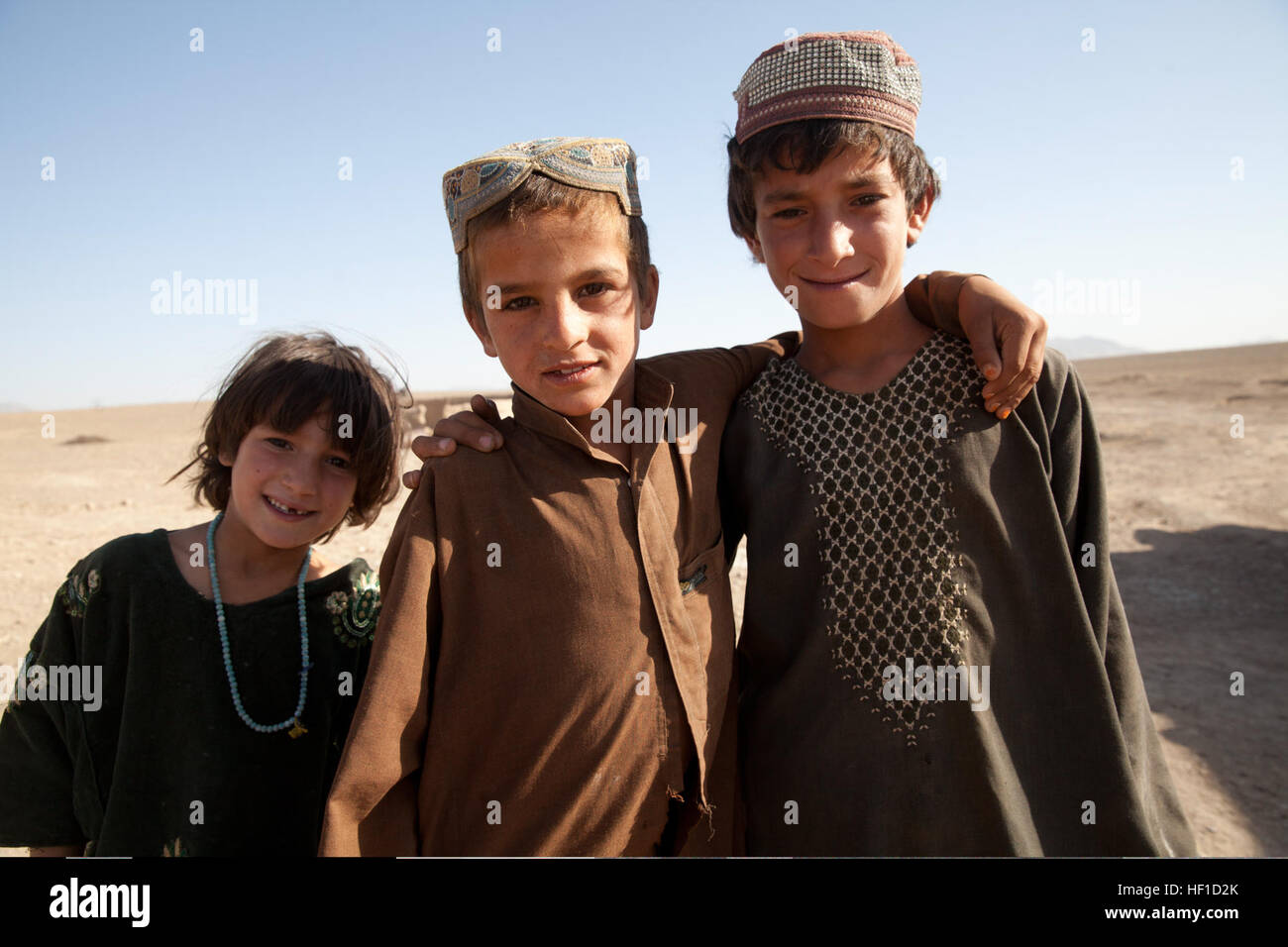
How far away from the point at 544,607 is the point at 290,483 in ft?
3.08

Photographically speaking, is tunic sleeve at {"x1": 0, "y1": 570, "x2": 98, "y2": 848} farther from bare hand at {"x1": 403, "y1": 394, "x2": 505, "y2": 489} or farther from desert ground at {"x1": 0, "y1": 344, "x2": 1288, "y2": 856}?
desert ground at {"x1": 0, "y1": 344, "x2": 1288, "y2": 856}

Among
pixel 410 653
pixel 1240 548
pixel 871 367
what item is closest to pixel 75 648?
pixel 410 653

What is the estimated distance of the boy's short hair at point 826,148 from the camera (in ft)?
6.36

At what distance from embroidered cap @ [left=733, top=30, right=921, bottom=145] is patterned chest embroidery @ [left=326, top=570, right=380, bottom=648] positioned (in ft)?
5.28

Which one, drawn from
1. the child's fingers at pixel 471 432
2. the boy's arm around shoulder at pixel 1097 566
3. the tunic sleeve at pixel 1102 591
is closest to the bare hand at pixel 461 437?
the child's fingers at pixel 471 432

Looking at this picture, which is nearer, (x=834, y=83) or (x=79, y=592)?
(x=834, y=83)

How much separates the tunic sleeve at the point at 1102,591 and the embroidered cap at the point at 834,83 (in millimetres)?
794

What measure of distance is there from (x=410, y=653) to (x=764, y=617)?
869 mm

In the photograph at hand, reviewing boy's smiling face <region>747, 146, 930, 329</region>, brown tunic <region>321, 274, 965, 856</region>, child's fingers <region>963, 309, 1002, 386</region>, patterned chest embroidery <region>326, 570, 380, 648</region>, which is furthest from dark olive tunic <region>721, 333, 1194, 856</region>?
patterned chest embroidery <region>326, 570, 380, 648</region>

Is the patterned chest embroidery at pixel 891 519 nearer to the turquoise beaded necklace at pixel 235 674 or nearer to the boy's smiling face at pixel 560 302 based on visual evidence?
the boy's smiling face at pixel 560 302

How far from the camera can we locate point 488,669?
66.2 inches

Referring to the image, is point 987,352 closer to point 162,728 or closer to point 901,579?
point 901,579

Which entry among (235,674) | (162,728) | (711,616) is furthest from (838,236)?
(162,728)

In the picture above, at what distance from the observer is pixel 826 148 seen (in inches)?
76.2
